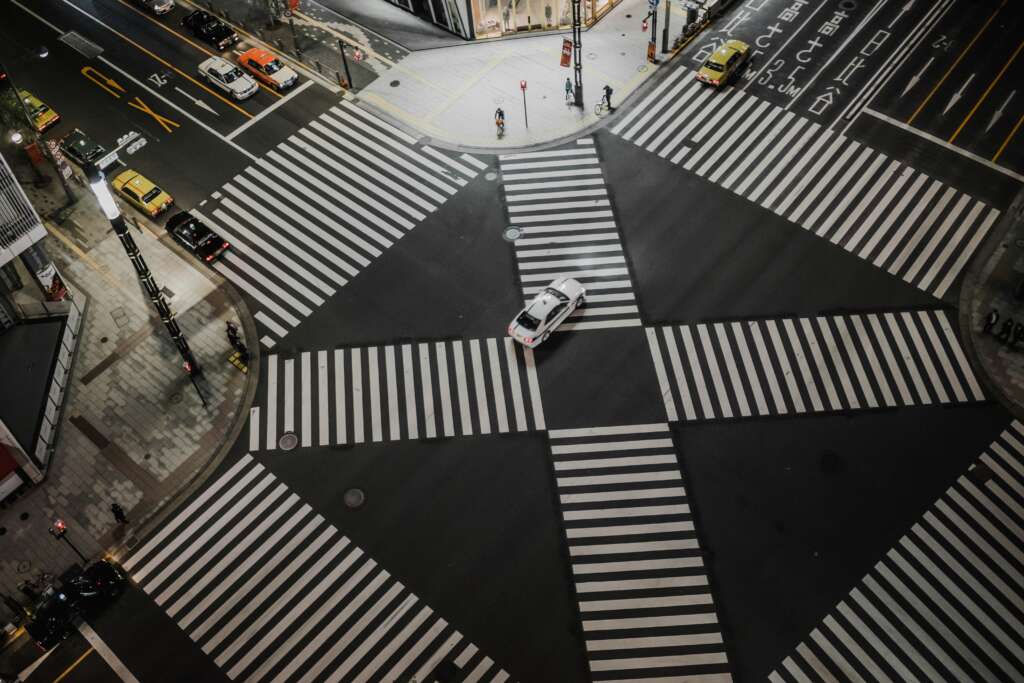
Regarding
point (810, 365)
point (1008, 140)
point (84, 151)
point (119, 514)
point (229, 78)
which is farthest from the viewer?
point (229, 78)

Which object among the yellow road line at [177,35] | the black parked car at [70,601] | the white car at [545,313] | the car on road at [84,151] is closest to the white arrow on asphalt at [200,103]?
the yellow road line at [177,35]

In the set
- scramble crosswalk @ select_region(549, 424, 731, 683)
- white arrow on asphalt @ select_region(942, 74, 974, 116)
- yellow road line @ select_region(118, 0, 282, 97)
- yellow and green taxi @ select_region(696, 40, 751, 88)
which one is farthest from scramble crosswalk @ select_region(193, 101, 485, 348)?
white arrow on asphalt @ select_region(942, 74, 974, 116)

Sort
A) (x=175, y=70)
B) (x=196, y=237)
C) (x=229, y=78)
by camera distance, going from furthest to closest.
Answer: (x=175, y=70) → (x=229, y=78) → (x=196, y=237)

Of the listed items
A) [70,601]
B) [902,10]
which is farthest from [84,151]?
[902,10]

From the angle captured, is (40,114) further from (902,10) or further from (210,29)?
(902,10)

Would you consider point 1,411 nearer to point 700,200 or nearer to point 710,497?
point 710,497

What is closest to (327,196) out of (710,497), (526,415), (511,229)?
(511,229)

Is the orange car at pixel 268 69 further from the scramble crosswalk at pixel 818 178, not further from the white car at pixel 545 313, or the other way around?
the white car at pixel 545 313

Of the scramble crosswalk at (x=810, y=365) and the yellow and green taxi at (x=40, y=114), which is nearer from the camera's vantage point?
the scramble crosswalk at (x=810, y=365)
